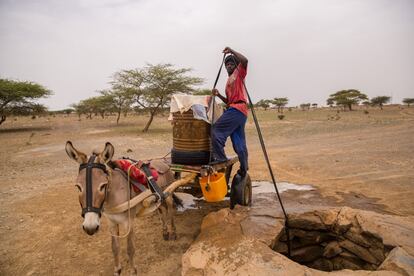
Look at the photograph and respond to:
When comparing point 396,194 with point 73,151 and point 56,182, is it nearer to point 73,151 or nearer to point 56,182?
point 73,151

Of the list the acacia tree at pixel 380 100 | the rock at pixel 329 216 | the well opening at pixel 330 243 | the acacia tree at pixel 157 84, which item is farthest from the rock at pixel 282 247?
the acacia tree at pixel 380 100

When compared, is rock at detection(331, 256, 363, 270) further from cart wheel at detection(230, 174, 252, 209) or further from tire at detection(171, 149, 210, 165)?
tire at detection(171, 149, 210, 165)

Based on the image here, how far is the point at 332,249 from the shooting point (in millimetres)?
4523

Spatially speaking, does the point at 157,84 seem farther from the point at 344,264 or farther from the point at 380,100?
the point at 380,100

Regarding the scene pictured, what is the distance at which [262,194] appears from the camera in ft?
20.7

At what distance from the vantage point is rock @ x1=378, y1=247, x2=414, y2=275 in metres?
2.73

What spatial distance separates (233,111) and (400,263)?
280 cm

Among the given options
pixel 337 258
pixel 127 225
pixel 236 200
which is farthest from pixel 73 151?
pixel 337 258

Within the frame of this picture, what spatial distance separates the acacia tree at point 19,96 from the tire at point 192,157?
31.6 metres

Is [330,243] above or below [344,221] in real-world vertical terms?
below

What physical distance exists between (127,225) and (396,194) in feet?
20.1

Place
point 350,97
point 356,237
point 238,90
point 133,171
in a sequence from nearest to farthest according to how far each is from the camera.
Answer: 1. point 133,171
2. point 356,237
3. point 238,90
4. point 350,97

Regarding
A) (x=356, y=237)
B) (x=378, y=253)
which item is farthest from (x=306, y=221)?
(x=378, y=253)

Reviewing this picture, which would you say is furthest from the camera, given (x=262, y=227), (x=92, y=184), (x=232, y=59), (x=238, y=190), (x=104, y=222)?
(x=104, y=222)
